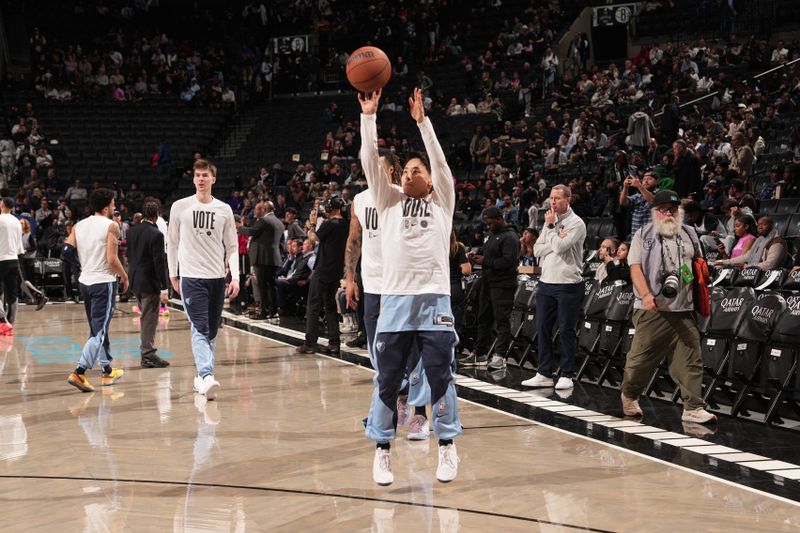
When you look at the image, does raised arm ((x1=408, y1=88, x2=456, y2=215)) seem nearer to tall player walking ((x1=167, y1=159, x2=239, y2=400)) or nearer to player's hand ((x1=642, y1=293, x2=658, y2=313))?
player's hand ((x1=642, y1=293, x2=658, y2=313))

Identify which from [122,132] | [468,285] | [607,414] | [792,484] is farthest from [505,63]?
[792,484]

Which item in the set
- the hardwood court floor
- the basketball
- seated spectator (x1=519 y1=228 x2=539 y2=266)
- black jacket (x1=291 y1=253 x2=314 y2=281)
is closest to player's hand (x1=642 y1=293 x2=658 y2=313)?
the hardwood court floor

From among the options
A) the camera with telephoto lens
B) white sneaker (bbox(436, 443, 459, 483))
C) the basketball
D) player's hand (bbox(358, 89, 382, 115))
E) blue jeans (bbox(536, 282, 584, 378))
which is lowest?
white sneaker (bbox(436, 443, 459, 483))

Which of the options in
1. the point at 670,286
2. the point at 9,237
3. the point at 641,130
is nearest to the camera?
the point at 670,286

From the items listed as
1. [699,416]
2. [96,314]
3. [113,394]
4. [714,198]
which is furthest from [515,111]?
[699,416]

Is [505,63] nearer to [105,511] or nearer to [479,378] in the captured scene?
[479,378]

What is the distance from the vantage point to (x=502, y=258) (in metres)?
8.73

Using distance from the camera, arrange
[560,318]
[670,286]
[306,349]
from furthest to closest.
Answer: [306,349], [560,318], [670,286]

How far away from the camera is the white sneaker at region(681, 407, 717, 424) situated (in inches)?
252

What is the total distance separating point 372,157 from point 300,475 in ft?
5.58

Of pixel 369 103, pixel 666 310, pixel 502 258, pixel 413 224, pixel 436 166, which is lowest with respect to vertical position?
pixel 666 310

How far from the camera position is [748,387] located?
666cm

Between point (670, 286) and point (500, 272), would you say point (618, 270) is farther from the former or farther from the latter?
point (670, 286)

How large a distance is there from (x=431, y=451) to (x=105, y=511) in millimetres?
1946
